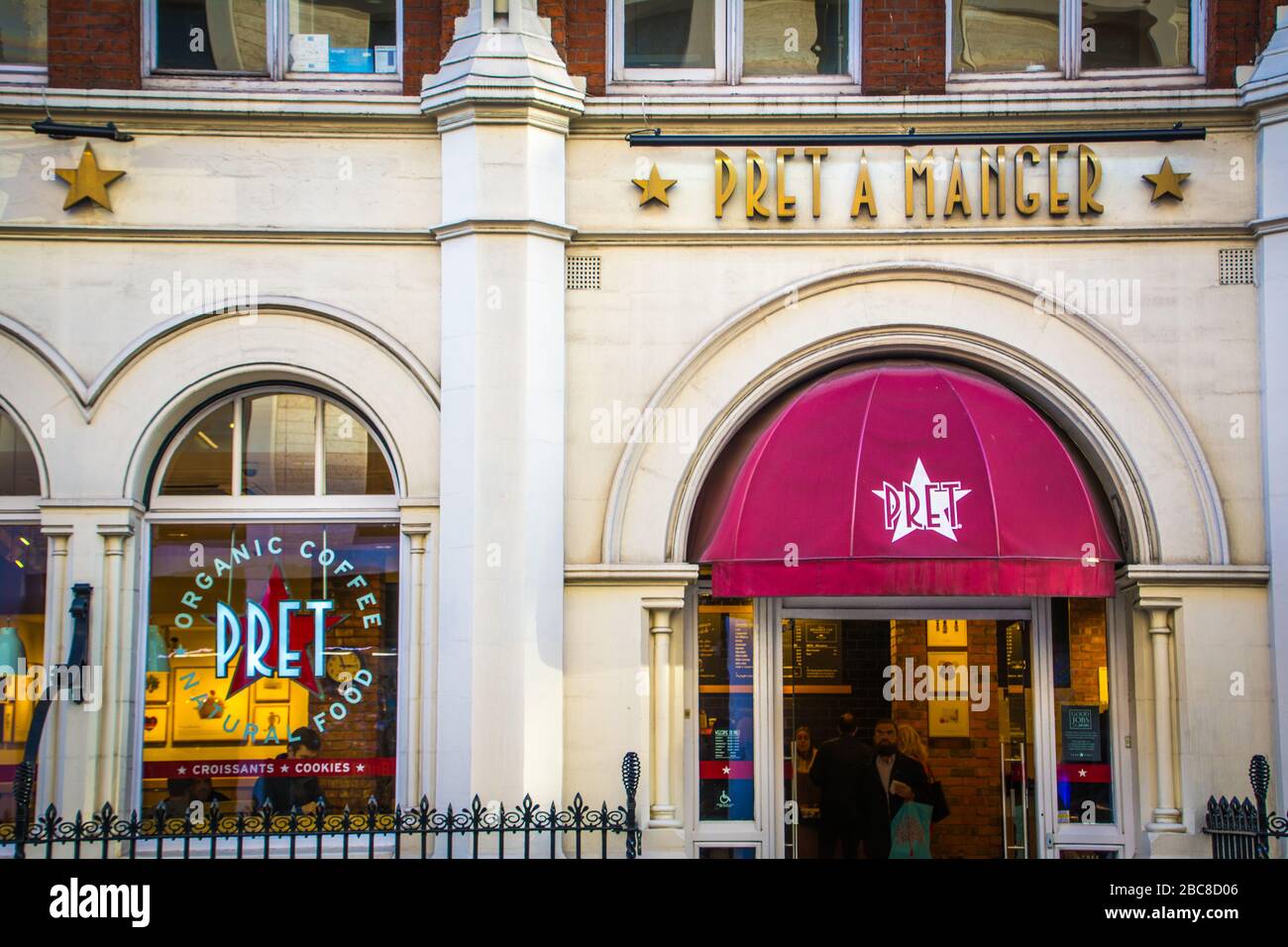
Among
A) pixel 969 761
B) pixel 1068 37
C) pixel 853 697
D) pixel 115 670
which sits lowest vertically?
pixel 969 761

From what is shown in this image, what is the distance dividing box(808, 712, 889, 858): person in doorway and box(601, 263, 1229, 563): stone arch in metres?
2.07

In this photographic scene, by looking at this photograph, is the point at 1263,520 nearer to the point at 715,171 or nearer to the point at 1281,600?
the point at 1281,600

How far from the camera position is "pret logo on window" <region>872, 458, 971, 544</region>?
35.7ft

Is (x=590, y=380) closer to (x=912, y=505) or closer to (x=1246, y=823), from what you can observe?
(x=912, y=505)

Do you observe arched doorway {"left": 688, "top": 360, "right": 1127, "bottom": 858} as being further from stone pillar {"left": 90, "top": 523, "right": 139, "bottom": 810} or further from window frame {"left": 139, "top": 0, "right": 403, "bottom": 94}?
stone pillar {"left": 90, "top": 523, "right": 139, "bottom": 810}

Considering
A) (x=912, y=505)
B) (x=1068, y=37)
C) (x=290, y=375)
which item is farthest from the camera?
(x=1068, y=37)

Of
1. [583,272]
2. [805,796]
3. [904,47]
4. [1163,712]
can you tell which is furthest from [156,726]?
[904,47]

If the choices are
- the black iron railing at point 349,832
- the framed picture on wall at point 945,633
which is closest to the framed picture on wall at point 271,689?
the black iron railing at point 349,832

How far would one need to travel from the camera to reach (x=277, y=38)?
1218 centimetres

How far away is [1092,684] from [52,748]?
25.4ft

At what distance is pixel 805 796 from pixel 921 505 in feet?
8.81

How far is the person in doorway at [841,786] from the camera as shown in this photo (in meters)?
12.1
